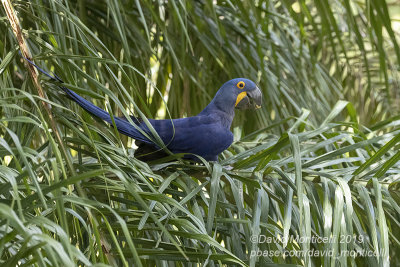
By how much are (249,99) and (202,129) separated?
193 mm

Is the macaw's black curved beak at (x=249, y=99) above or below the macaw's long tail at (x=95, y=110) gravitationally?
below

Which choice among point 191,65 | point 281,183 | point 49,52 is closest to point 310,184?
point 281,183

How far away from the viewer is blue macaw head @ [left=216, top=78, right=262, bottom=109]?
4.63 feet

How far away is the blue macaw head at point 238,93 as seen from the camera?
141cm

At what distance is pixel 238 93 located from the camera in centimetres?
142

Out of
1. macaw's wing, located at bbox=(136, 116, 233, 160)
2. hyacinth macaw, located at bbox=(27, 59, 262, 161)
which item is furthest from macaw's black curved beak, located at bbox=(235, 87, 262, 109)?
macaw's wing, located at bbox=(136, 116, 233, 160)

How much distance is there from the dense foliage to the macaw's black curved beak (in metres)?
0.09

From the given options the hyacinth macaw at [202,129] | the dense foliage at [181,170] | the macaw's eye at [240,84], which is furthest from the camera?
the macaw's eye at [240,84]

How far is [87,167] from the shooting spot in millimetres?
937

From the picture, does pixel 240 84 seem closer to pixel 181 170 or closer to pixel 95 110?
pixel 181 170

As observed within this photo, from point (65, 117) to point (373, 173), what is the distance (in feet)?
1.92

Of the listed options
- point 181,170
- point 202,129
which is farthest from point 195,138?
point 181,170

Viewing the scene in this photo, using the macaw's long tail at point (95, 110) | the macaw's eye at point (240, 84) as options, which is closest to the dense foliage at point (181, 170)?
the macaw's long tail at point (95, 110)

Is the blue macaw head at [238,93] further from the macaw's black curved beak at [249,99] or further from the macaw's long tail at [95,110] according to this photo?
the macaw's long tail at [95,110]
